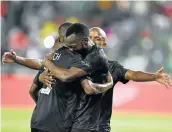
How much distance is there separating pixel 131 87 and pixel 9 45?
3.83 m

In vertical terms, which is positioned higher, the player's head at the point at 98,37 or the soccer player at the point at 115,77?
the player's head at the point at 98,37

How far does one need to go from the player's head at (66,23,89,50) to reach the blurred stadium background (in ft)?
28.0

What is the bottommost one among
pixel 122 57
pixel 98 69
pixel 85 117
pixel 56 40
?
pixel 85 117

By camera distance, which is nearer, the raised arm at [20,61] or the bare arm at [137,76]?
the raised arm at [20,61]

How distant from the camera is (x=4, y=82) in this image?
14695mm

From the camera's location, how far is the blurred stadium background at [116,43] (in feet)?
48.3

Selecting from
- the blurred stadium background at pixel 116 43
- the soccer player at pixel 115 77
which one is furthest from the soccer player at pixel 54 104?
the blurred stadium background at pixel 116 43

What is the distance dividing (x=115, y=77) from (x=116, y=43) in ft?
34.7

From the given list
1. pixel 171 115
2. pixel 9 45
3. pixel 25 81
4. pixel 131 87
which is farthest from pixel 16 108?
pixel 171 115

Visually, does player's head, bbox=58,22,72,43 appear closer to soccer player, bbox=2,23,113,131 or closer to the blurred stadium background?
soccer player, bbox=2,23,113,131

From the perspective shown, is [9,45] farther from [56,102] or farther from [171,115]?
[56,102]

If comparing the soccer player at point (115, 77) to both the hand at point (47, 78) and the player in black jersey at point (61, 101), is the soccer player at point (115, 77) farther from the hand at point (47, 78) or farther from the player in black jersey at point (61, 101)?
the hand at point (47, 78)

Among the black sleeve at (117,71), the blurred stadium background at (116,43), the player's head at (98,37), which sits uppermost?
the blurred stadium background at (116,43)

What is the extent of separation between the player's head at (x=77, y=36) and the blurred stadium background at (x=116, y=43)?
8.53m
